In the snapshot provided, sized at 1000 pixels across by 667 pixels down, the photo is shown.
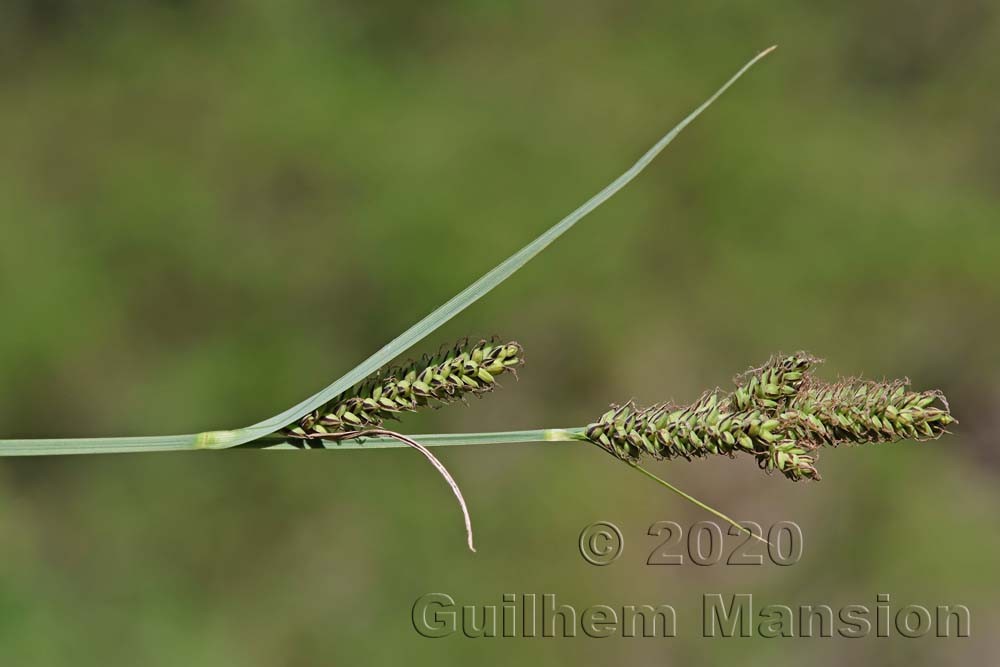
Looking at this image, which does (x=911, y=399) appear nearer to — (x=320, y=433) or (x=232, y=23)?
(x=320, y=433)

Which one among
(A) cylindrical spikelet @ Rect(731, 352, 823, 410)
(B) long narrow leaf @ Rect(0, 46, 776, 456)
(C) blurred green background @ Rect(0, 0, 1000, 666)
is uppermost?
(C) blurred green background @ Rect(0, 0, 1000, 666)

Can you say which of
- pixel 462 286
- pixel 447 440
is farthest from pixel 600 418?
pixel 462 286

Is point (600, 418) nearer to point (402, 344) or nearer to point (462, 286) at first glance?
point (402, 344)

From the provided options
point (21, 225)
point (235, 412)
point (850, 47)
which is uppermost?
point (850, 47)

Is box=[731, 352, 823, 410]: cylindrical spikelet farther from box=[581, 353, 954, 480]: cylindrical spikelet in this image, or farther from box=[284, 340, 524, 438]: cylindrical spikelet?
box=[284, 340, 524, 438]: cylindrical spikelet

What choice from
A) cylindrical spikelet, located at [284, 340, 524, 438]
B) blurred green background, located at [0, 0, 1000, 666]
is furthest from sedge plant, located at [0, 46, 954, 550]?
blurred green background, located at [0, 0, 1000, 666]

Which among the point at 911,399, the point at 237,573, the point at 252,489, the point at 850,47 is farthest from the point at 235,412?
→ the point at 850,47

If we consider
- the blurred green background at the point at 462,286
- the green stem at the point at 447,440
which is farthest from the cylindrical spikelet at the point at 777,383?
the blurred green background at the point at 462,286
